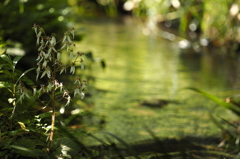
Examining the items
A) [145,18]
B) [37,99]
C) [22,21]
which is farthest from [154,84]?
[145,18]

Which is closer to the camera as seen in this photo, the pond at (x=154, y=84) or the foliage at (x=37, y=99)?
the foliage at (x=37, y=99)

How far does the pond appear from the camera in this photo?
103 inches

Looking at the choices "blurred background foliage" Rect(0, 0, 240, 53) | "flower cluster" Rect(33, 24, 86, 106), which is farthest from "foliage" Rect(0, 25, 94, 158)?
"blurred background foliage" Rect(0, 0, 240, 53)

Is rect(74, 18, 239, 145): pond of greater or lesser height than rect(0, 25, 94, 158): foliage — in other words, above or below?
below

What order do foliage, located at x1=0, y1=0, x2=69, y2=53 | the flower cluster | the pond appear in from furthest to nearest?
foliage, located at x1=0, y1=0, x2=69, y2=53 → the pond → the flower cluster

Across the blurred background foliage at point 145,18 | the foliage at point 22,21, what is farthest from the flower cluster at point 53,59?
the foliage at point 22,21

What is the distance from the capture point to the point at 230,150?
7.02ft

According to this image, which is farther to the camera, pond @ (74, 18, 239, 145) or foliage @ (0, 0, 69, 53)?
foliage @ (0, 0, 69, 53)

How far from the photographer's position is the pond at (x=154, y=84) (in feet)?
8.55

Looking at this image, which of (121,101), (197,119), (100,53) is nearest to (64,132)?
(197,119)

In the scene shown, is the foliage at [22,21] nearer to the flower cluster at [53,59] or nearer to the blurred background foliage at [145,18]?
the blurred background foliage at [145,18]

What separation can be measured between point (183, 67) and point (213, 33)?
5.04 feet

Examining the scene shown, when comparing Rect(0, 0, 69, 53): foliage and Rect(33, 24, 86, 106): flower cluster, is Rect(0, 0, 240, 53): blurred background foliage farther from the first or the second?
Rect(33, 24, 86, 106): flower cluster

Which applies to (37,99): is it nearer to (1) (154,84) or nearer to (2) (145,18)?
(1) (154,84)
